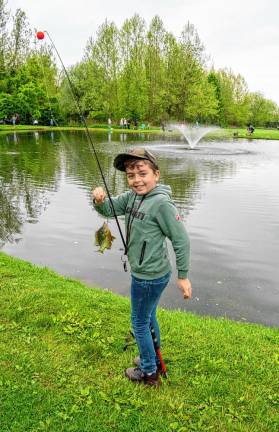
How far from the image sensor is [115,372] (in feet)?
14.0

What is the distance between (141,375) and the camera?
4.09 metres

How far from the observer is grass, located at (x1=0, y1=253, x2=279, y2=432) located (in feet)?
11.8

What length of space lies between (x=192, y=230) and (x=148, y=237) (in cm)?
794

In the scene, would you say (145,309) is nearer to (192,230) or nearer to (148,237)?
(148,237)

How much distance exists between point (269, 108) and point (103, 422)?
110 m

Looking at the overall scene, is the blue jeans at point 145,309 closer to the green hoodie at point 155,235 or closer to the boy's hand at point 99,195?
the green hoodie at point 155,235

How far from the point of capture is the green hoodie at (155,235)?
354 centimetres

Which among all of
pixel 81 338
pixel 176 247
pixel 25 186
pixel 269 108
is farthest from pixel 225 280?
pixel 269 108

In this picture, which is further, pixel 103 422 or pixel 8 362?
pixel 8 362

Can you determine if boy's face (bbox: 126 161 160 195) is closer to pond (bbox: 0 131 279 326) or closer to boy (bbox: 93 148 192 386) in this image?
boy (bbox: 93 148 192 386)

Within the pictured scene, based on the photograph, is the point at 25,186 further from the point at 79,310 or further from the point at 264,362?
the point at 264,362

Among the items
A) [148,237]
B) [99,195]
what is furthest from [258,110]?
[148,237]

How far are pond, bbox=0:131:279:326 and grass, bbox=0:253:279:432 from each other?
163 cm

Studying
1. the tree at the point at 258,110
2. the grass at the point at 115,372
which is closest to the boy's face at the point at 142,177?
the grass at the point at 115,372
